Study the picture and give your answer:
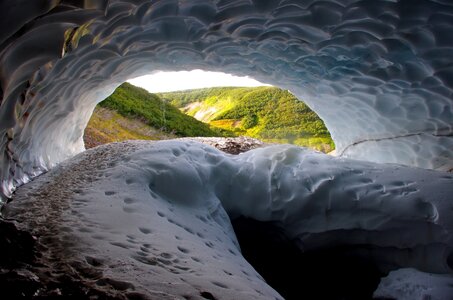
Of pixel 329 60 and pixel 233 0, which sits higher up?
pixel 329 60

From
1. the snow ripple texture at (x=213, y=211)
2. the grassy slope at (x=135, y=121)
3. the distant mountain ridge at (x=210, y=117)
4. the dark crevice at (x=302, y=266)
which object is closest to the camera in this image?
the snow ripple texture at (x=213, y=211)

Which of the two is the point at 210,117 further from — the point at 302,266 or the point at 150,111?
the point at 302,266

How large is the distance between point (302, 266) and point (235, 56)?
258 cm

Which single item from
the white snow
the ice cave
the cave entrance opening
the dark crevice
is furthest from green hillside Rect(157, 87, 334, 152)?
the white snow

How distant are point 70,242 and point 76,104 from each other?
2673 millimetres

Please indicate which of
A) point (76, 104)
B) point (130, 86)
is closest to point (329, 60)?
point (76, 104)

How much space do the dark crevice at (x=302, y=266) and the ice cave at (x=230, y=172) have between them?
0.02 meters

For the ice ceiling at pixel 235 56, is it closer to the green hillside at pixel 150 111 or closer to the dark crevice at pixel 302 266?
the dark crevice at pixel 302 266

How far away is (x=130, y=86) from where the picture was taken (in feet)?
38.0

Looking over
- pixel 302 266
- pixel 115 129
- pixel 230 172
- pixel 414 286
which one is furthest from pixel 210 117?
pixel 414 286

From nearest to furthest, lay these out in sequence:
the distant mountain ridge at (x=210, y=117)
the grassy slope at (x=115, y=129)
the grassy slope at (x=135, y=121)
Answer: the grassy slope at (x=115, y=129)
the grassy slope at (x=135, y=121)
the distant mountain ridge at (x=210, y=117)

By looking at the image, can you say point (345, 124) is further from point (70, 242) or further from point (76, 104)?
point (70, 242)

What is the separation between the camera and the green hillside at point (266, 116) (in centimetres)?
1201

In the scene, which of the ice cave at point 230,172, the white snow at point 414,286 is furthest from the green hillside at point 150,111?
the white snow at point 414,286
